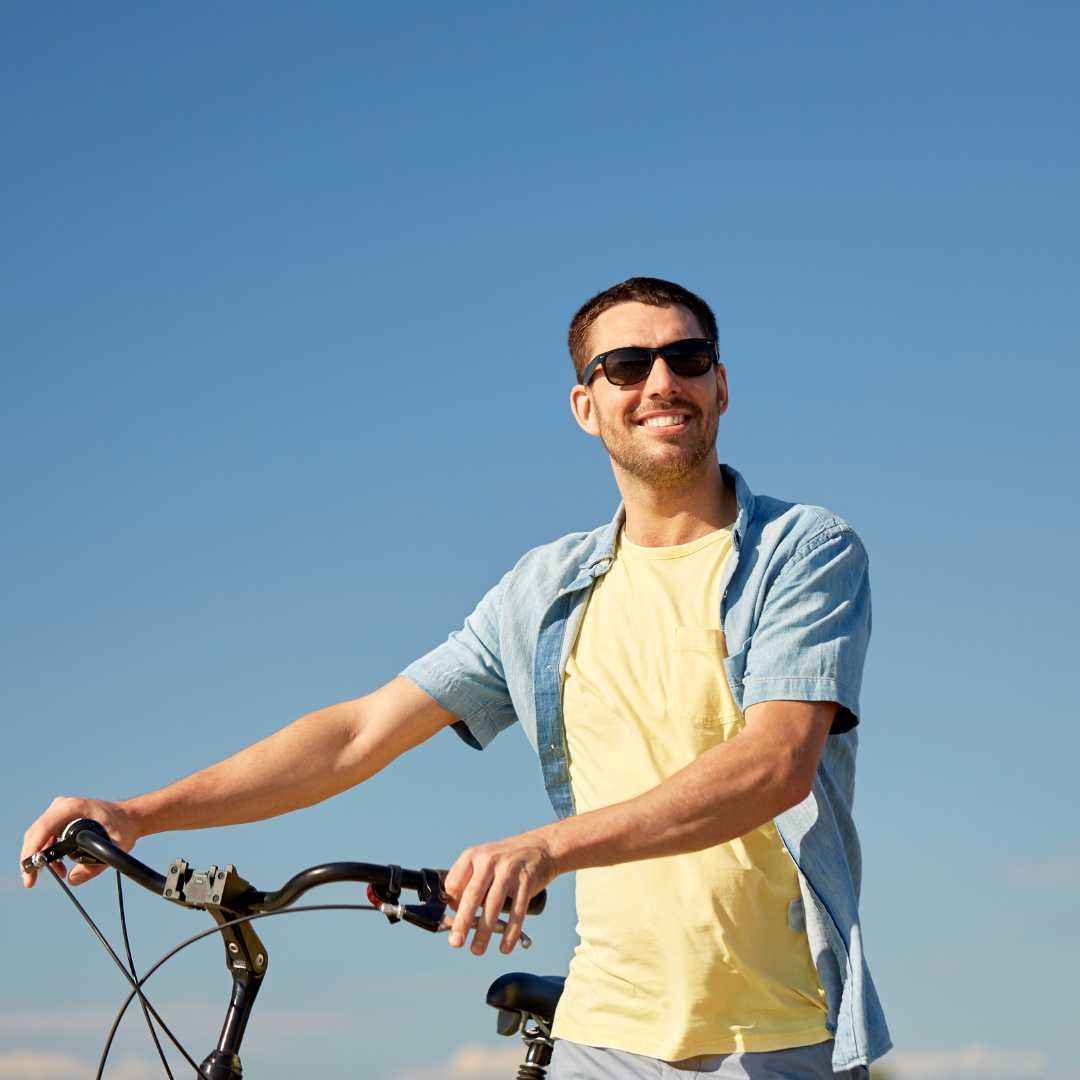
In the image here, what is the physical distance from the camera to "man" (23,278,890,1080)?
385 centimetres

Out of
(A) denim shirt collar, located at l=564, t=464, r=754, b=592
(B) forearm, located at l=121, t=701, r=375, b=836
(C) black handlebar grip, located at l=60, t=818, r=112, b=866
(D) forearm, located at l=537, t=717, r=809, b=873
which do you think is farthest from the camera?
(A) denim shirt collar, located at l=564, t=464, r=754, b=592

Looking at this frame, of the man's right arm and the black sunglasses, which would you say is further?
the black sunglasses

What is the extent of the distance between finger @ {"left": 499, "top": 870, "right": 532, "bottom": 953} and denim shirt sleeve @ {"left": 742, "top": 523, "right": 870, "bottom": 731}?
1082 millimetres

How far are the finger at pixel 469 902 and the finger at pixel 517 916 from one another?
0.21 feet

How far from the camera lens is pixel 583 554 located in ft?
15.7

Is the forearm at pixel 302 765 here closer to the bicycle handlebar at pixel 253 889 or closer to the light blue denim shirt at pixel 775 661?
the light blue denim shirt at pixel 775 661

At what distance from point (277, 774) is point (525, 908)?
5.66 feet

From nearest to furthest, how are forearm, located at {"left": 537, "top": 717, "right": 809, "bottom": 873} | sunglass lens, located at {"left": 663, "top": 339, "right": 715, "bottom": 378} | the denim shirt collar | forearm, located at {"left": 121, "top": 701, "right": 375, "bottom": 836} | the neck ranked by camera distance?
forearm, located at {"left": 537, "top": 717, "right": 809, "bottom": 873}, forearm, located at {"left": 121, "top": 701, "right": 375, "bottom": 836}, the denim shirt collar, the neck, sunglass lens, located at {"left": 663, "top": 339, "right": 715, "bottom": 378}

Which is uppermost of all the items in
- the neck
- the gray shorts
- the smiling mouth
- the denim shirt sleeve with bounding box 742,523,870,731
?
the smiling mouth

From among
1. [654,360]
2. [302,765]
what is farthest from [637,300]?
[302,765]

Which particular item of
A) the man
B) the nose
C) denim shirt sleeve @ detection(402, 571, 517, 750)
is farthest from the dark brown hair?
denim shirt sleeve @ detection(402, 571, 517, 750)

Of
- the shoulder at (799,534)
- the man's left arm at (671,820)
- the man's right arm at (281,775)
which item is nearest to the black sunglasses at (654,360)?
the shoulder at (799,534)

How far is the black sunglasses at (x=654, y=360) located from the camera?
4.71 meters

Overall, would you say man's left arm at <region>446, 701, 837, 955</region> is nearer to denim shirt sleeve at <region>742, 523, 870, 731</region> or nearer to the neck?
denim shirt sleeve at <region>742, 523, 870, 731</region>
